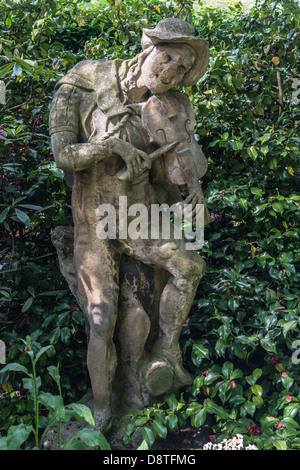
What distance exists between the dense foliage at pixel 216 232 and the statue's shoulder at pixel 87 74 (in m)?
0.41

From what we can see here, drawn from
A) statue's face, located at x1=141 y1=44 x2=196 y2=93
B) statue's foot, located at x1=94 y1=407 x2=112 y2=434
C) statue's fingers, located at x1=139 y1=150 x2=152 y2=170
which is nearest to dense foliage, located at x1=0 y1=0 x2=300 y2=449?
statue's foot, located at x1=94 y1=407 x2=112 y2=434

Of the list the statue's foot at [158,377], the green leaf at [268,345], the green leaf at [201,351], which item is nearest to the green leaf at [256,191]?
the green leaf at [268,345]

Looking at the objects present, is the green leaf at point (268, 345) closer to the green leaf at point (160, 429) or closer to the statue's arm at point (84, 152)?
the green leaf at point (160, 429)

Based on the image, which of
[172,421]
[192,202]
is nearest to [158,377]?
[172,421]

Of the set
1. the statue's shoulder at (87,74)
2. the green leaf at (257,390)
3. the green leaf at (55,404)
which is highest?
the statue's shoulder at (87,74)

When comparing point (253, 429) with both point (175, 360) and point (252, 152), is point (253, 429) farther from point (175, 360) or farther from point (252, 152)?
point (252, 152)

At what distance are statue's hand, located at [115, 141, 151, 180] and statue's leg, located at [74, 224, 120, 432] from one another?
39 centimetres

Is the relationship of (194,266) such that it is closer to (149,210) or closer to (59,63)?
(149,210)

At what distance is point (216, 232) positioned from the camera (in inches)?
154

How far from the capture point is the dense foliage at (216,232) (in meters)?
2.94

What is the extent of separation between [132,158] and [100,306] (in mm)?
737

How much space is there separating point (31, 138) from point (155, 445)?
2.33 meters
